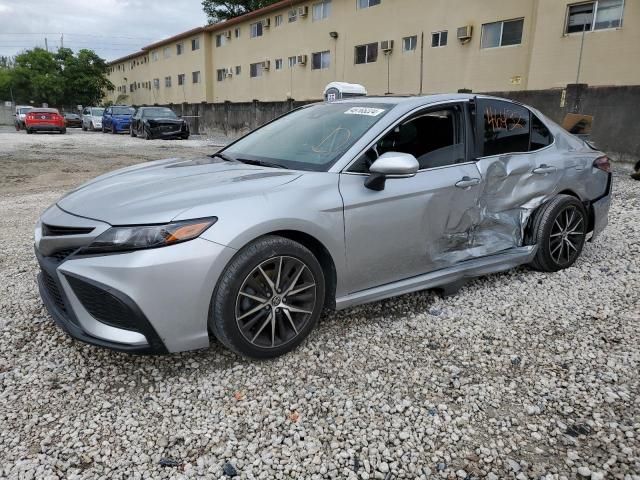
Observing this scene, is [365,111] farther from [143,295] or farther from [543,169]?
[143,295]

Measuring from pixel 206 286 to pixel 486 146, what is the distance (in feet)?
7.93

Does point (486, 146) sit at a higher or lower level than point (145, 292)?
higher

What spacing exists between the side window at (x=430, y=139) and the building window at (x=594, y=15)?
1383 centimetres

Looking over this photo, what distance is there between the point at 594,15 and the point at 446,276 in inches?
582

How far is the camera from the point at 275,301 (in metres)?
2.64

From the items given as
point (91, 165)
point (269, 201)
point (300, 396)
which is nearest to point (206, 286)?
point (269, 201)

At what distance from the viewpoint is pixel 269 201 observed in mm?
2568

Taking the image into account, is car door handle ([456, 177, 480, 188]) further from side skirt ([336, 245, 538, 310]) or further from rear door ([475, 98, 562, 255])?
side skirt ([336, 245, 538, 310])

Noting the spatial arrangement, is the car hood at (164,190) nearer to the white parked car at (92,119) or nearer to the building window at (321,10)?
the building window at (321,10)

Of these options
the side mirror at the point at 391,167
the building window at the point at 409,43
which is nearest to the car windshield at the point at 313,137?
the side mirror at the point at 391,167

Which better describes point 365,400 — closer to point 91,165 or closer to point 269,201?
point 269,201

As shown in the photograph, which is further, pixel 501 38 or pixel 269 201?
pixel 501 38

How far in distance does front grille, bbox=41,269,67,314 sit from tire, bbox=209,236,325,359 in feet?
2.63

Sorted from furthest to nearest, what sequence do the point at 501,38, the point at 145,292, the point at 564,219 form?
the point at 501,38
the point at 564,219
the point at 145,292
